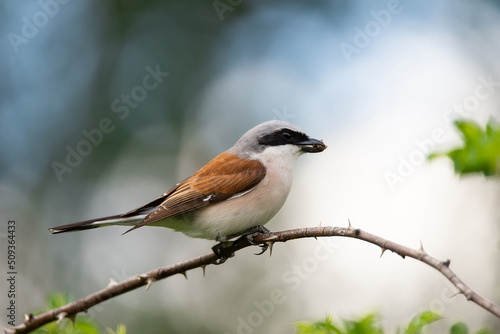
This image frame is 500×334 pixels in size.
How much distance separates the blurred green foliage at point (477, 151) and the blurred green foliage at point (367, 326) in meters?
0.63

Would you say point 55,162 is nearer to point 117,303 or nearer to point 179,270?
point 117,303

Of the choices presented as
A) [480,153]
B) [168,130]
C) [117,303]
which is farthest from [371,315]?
[168,130]

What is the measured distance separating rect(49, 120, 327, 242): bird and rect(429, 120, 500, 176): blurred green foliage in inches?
95.1

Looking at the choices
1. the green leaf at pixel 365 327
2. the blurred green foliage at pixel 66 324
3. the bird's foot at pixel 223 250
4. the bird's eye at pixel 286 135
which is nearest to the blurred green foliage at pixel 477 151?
the green leaf at pixel 365 327

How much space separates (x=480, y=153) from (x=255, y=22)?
31.1 ft

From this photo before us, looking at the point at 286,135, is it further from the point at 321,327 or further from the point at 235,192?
the point at 321,327

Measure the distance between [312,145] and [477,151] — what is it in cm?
270

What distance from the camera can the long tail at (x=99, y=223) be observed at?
12.9 feet

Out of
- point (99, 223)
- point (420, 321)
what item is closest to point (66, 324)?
point (99, 223)

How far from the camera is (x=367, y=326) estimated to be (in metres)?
2.40

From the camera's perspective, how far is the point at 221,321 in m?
9.63

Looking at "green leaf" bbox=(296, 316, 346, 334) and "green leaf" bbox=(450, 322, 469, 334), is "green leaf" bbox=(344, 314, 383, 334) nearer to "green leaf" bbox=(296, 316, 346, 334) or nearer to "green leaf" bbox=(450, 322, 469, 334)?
"green leaf" bbox=(296, 316, 346, 334)

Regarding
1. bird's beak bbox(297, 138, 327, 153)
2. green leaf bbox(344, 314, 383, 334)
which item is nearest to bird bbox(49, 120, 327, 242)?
bird's beak bbox(297, 138, 327, 153)

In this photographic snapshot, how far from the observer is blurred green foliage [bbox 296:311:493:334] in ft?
7.44
